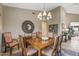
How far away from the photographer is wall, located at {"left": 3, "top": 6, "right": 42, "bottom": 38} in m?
1.89

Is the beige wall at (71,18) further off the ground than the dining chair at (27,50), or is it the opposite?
the beige wall at (71,18)

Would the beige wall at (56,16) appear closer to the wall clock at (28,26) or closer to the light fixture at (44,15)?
the light fixture at (44,15)

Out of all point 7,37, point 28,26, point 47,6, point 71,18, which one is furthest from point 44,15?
point 7,37

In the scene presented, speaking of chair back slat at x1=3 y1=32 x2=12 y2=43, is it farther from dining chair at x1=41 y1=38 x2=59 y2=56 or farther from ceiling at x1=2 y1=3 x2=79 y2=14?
dining chair at x1=41 y1=38 x2=59 y2=56

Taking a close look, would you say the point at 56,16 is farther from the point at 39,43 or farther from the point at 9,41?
the point at 9,41

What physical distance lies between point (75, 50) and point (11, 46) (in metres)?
1.10

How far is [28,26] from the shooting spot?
1.98m

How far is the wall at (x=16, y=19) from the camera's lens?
1.89 metres

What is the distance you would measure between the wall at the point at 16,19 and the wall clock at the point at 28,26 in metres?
0.05

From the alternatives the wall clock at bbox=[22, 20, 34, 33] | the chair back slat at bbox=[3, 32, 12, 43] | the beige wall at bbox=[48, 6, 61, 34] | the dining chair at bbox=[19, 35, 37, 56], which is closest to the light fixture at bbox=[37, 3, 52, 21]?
the beige wall at bbox=[48, 6, 61, 34]

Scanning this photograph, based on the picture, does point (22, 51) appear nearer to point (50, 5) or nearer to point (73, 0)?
point (50, 5)

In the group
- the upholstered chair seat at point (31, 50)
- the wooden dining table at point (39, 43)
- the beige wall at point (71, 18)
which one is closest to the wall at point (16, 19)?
the wooden dining table at point (39, 43)

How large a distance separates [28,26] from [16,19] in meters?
0.24

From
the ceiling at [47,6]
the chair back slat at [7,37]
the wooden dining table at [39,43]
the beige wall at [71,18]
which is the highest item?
the ceiling at [47,6]
